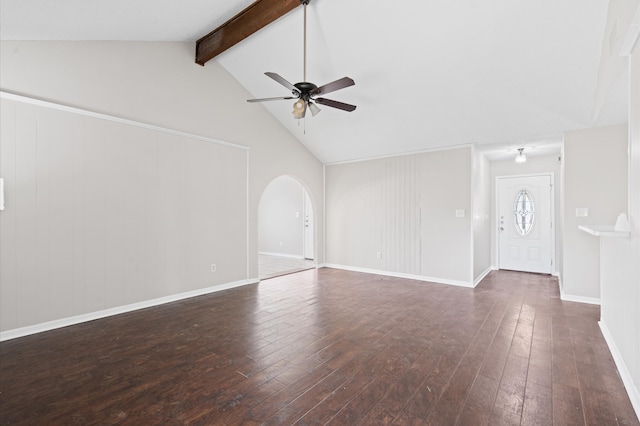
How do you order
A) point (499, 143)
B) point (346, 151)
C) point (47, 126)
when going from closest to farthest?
point (47, 126)
point (499, 143)
point (346, 151)

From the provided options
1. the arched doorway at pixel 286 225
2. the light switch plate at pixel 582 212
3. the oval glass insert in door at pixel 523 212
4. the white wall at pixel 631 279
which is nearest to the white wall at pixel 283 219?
the arched doorway at pixel 286 225

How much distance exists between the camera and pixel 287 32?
12.8ft

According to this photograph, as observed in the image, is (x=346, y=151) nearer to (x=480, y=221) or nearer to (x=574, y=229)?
(x=480, y=221)

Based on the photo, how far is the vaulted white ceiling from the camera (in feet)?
9.47

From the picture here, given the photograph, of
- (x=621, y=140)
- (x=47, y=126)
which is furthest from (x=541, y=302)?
(x=47, y=126)

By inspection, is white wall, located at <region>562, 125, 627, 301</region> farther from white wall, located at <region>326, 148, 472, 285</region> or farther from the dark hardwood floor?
white wall, located at <region>326, 148, 472, 285</region>

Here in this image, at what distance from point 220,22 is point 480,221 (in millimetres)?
5593

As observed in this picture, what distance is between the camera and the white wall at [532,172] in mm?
6055

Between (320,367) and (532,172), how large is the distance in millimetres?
6404

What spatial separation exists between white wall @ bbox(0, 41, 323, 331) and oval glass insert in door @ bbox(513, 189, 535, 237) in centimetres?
556

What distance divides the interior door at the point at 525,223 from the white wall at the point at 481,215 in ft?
1.06

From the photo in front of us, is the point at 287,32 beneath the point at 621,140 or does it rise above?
above

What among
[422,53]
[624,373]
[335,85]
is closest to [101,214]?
[335,85]

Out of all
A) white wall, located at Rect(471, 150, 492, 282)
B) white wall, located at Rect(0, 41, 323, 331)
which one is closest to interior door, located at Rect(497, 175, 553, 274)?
white wall, located at Rect(471, 150, 492, 282)
